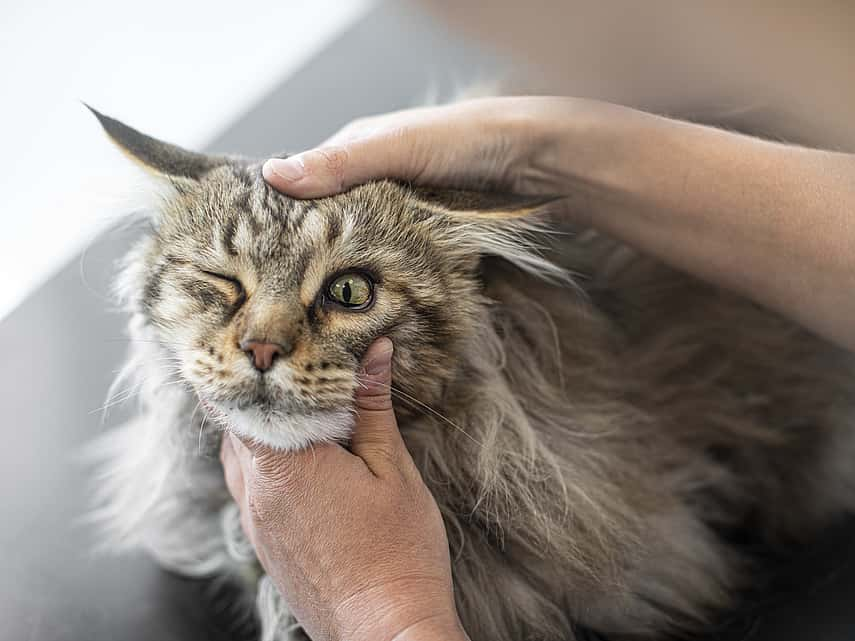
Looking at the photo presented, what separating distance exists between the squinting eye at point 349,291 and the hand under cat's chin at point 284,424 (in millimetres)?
154

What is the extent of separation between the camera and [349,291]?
3.76ft

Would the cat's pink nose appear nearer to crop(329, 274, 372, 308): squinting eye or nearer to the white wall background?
crop(329, 274, 372, 308): squinting eye

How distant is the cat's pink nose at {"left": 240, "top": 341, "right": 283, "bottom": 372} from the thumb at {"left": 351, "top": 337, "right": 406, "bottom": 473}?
13 centimetres

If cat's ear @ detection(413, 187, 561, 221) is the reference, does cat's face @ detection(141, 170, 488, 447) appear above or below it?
below

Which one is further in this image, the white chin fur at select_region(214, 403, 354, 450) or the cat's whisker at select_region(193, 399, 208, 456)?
the cat's whisker at select_region(193, 399, 208, 456)

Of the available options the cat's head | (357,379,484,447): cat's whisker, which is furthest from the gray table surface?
(357,379,484,447): cat's whisker

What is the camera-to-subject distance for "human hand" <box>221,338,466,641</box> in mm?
1092

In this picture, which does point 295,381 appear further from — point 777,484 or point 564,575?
point 777,484

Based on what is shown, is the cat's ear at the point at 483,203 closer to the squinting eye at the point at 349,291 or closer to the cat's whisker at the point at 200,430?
the squinting eye at the point at 349,291

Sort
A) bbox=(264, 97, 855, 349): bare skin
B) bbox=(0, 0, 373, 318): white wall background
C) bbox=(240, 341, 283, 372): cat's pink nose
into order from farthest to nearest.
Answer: bbox=(0, 0, 373, 318): white wall background, bbox=(264, 97, 855, 349): bare skin, bbox=(240, 341, 283, 372): cat's pink nose

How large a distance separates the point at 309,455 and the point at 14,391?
3.09 ft

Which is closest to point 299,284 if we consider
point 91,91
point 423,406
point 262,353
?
point 262,353

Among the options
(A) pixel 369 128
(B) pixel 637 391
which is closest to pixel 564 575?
(B) pixel 637 391

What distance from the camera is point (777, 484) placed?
1.69 m
